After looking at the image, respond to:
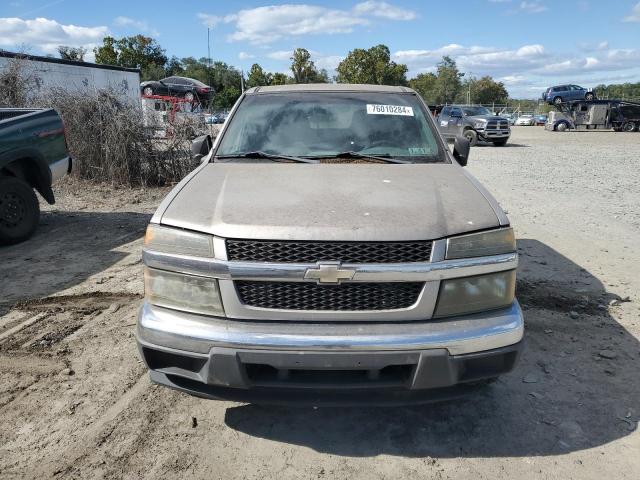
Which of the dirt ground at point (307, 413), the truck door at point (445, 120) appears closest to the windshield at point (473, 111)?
the truck door at point (445, 120)

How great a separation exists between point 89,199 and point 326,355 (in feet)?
29.6

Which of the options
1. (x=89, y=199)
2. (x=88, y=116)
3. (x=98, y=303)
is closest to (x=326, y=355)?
(x=98, y=303)

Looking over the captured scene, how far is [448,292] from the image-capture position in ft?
7.96

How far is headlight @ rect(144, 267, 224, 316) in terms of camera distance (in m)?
2.45

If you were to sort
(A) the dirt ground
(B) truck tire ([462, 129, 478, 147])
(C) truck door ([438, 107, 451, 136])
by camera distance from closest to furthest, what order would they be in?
(A) the dirt ground < (B) truck tire ([462, 129, 478, 147]) < (C) truck door ([438, 107, 451, 136])

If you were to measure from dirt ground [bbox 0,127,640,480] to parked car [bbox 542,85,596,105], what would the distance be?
3971cm

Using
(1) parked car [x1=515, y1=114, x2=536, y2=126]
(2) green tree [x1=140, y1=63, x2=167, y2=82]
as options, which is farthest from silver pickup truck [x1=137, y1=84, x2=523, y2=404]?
(2) green tree [x1=140, y1=63, x2=167, y2=82]

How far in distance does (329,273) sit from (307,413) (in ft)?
3.62

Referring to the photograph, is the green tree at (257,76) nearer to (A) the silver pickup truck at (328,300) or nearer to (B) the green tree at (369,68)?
(B) the green tree at (369,68)

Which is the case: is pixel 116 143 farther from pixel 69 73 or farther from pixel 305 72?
pixel 305 72

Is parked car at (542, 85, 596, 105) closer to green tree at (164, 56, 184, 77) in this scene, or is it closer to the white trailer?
the white trailer

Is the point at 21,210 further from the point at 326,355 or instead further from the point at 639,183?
the point at 639,183

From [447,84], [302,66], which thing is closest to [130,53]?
[302,66]

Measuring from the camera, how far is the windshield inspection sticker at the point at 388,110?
395 cm
